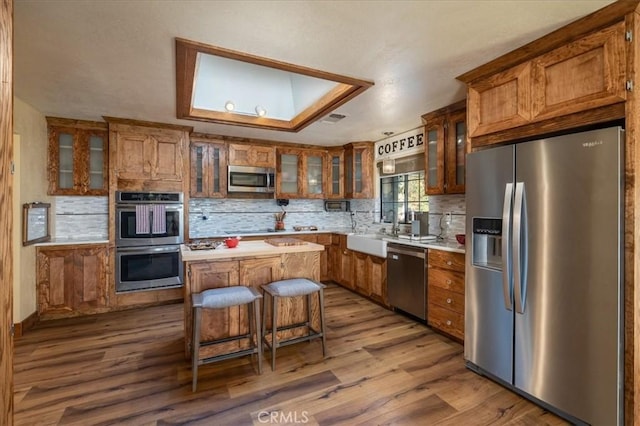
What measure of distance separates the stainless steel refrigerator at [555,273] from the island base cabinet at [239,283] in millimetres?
1547

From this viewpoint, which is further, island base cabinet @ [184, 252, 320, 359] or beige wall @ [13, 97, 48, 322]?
beige wall @ [13, 97, 48, 322]

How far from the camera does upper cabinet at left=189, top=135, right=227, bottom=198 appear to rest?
4419 millimetres

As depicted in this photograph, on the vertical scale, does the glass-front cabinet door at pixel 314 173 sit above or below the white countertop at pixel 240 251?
above

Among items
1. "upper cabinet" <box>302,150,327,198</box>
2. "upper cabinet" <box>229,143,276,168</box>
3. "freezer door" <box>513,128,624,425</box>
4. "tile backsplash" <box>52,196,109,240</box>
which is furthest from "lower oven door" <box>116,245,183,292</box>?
"freezer door" <box>513,128,624,425</box>

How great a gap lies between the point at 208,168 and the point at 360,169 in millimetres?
2451

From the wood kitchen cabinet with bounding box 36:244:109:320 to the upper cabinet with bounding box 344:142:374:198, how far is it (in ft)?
12.2

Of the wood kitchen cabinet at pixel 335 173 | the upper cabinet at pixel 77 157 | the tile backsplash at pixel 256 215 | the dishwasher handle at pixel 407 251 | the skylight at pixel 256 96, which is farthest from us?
the wood kitchen cabinet at pixel 335 173

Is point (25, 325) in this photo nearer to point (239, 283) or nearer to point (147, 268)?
point (147, 268)

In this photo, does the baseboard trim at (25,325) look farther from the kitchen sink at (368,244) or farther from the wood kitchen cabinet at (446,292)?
the wood kitchen cabinet at (446,292)

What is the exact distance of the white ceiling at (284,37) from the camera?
5.42ft

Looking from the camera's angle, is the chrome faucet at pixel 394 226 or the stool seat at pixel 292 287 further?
the chrome faucet at pixel 394 226

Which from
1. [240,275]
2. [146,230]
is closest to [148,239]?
[146,230]

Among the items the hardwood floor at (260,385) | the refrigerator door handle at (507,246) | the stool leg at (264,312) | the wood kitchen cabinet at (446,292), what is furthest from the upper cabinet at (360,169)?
the refrigerator door handle at (507,246)

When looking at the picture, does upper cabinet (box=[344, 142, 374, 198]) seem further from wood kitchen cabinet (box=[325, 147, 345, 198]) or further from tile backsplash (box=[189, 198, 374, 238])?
tile backsplash (box=[189, 198, 374, 238])
